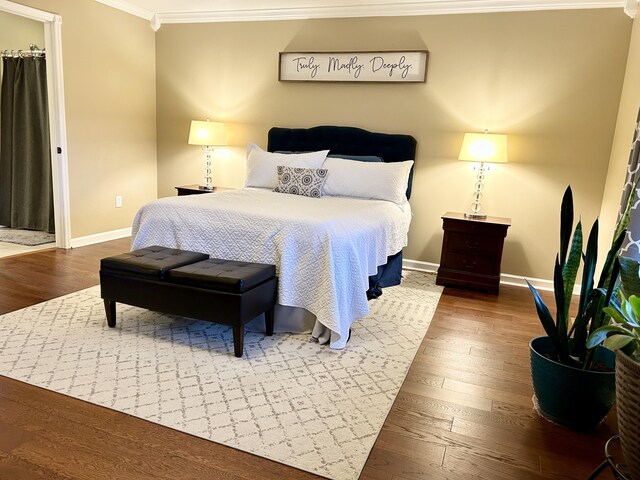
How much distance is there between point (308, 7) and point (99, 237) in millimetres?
3386

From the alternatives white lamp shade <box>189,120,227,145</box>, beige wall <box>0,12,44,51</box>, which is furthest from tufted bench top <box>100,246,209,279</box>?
beige wall <box>0,12,44,51</box>

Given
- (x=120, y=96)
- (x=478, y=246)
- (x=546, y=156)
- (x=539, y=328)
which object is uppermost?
(x=120, y=96)

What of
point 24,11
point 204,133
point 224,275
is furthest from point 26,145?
point 224,275

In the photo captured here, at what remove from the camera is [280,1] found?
15.3 ft

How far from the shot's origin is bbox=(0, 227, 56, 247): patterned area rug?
4.96 metres

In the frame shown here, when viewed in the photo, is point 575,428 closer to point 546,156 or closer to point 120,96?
point 546,156

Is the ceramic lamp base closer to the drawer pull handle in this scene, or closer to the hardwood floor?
the drawer pull handle

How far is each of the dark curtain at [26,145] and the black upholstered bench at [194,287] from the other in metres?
3.26

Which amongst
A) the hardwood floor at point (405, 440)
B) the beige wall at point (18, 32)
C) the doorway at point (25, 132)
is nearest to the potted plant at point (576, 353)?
the hardwood floor at point (405, 440)

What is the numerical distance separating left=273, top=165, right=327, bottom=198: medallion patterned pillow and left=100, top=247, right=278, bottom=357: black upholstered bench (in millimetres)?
1442

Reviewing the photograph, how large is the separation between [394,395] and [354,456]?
0.55 metres

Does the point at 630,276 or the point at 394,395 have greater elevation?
the point at 630,276

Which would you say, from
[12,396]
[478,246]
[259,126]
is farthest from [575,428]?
[259,126]

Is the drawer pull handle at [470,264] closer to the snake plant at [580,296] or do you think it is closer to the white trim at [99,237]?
the snake plant at [580,296]
